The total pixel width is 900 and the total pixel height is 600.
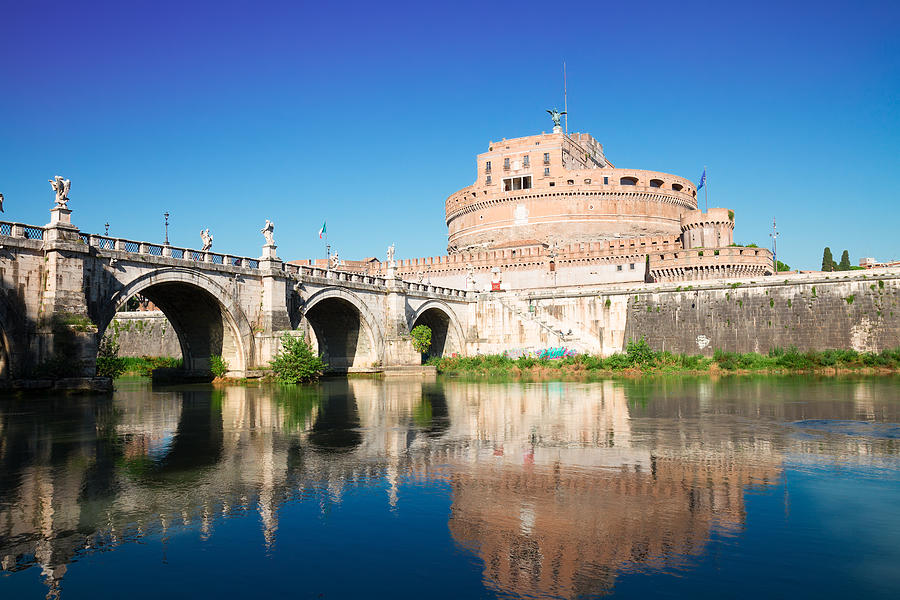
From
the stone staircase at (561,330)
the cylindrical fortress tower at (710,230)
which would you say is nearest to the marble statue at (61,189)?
the stone staircase at (561,330)

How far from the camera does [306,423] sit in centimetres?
1897

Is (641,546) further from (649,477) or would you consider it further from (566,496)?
(649,477)

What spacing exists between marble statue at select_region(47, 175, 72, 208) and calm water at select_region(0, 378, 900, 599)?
12.1m

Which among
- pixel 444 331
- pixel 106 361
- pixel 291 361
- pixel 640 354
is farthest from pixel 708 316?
pixel 106 361

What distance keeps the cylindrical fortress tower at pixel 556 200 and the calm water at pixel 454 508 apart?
63.3 metres

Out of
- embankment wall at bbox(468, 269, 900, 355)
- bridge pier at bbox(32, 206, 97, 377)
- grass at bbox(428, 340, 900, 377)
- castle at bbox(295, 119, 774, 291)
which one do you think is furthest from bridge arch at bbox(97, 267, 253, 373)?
castle at bbox(295, 119, 774, 291)

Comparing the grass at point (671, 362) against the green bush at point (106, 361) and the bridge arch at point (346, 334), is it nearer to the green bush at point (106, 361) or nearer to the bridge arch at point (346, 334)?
the bridge arch at point (346, 334)

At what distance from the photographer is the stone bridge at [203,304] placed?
87.6ft

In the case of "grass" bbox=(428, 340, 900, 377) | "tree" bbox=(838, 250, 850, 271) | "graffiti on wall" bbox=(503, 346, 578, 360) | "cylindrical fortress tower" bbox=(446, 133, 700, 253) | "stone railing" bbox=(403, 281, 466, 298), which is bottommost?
"grass" bbox=(428, 340, 900, 377)

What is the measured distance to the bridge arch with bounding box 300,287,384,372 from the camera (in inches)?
1838

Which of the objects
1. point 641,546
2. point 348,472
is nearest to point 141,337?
point 348,472

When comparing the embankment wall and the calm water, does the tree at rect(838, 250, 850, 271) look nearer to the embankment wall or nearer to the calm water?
the embankment wall

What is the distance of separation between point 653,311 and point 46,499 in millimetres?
47354

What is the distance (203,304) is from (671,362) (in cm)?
3101
